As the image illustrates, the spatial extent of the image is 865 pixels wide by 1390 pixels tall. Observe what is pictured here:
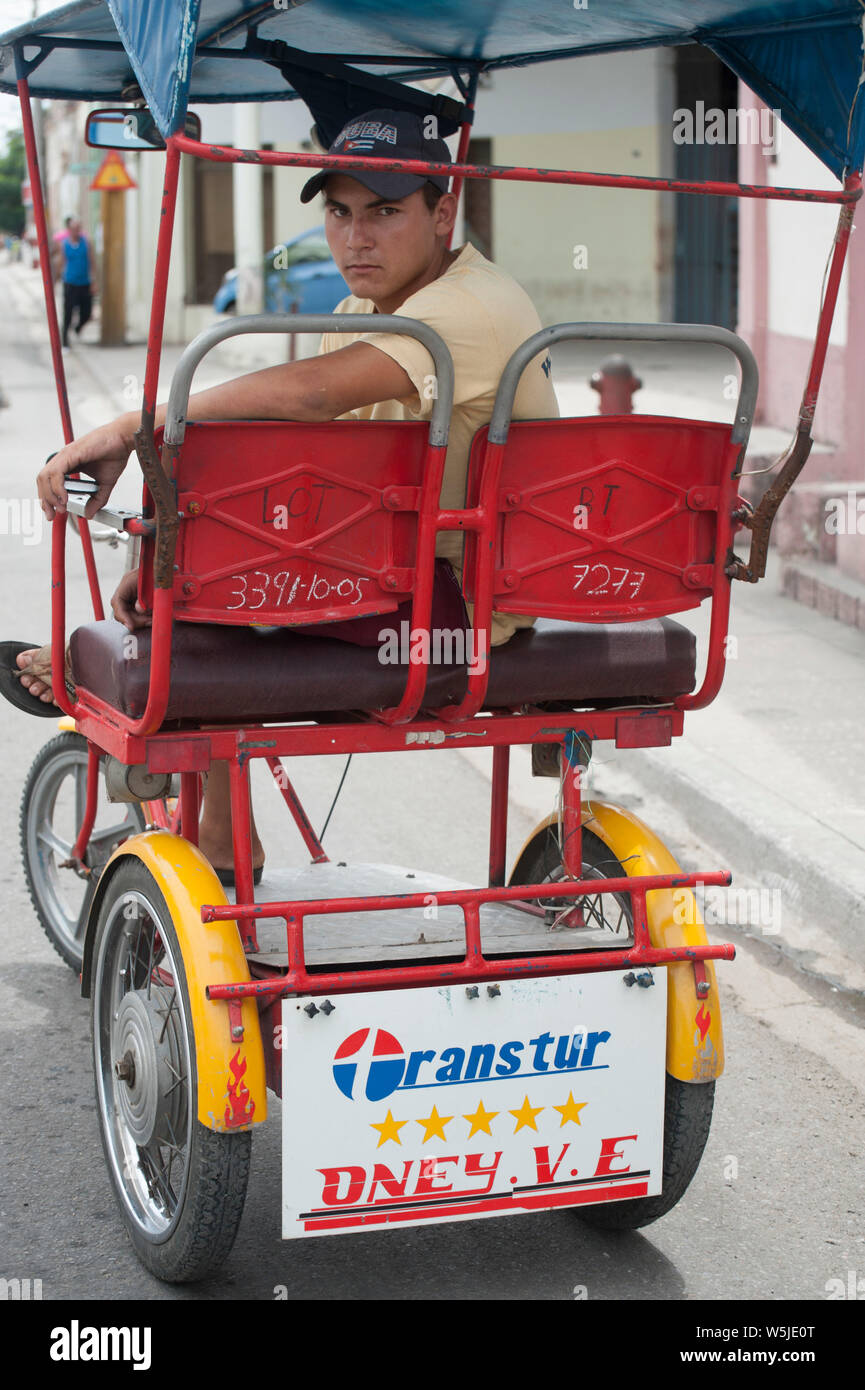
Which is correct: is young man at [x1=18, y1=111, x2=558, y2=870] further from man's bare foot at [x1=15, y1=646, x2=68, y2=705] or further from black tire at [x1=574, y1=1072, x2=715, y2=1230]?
black tire at [x1=574, y1=1072, x2=715, y2=1230]

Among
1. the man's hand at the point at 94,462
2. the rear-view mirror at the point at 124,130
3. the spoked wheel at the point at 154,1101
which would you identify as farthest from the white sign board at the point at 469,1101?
the rear-view mirror at the point at 124,130

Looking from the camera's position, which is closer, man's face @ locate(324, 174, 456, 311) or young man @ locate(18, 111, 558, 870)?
young man @ locate(18, 111, 558, 870)

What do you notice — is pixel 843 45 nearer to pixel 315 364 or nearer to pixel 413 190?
pixel 413 190

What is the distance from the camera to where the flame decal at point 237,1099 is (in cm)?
282

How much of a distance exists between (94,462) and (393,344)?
23.1 inches

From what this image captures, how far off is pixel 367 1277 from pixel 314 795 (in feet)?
10.0

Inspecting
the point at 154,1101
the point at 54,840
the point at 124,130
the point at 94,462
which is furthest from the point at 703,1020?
the point at 124,130

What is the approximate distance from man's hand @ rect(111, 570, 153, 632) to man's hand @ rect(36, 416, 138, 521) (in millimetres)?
175

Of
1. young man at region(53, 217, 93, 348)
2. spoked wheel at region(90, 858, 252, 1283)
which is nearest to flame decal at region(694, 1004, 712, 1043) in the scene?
spoked wheel at region(90, 858, 252, 1283)

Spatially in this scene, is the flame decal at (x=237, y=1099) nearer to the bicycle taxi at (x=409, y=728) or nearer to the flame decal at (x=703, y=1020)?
the bicycle taxi at (x=409, y=728)

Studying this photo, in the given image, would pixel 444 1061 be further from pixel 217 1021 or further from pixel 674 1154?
pixel 674 1154

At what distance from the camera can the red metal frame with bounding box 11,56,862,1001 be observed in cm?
276

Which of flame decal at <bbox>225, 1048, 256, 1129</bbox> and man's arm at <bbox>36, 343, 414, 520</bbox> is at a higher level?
man's arm at <bbox>36, 343, 414, 520</bbox>
